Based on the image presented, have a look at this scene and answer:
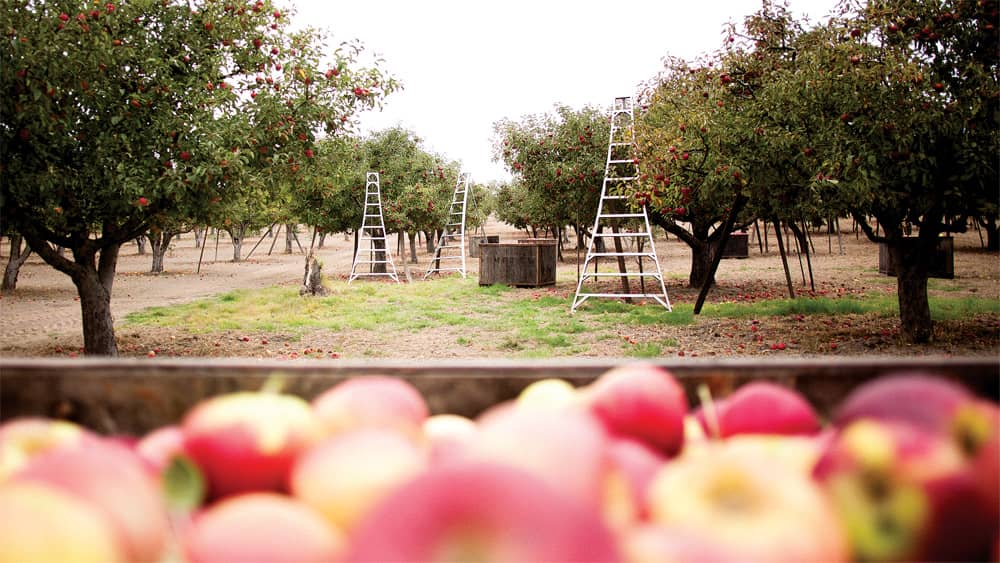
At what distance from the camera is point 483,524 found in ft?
1.83

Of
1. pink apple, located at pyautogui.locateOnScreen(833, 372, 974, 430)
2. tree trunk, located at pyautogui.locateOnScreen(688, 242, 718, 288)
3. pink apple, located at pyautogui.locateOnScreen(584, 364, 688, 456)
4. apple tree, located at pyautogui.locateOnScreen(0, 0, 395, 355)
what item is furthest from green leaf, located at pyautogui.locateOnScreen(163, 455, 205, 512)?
tree trunk, located at pyautogui.locateOnScreen(688, 242, 718, 288)

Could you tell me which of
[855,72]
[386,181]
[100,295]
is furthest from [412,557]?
[386,181]

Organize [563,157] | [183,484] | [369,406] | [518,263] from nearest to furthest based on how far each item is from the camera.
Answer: [183,484], [369,406], [563,157], [518,263]

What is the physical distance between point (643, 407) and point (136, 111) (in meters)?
8.03

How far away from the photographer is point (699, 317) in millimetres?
10766

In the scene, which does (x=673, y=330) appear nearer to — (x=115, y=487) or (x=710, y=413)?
(x=710, y=413)

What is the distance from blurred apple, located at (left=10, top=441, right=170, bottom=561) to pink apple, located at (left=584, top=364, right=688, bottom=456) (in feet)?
1.82

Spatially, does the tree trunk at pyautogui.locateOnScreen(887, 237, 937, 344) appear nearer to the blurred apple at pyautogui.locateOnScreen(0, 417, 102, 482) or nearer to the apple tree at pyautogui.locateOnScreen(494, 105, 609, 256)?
the apple tree at pyautogui.locateOnScreen(494, 105, 609, 256)

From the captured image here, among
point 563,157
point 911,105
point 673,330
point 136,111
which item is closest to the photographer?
point 911,105

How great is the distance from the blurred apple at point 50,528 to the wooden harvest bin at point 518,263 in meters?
16.5

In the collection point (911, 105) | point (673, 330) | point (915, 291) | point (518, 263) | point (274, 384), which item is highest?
point (911, 105)

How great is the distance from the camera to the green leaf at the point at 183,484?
773 mm

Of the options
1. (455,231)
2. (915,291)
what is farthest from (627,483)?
(455,231)

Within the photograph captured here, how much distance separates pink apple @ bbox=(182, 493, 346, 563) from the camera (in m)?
0.64
